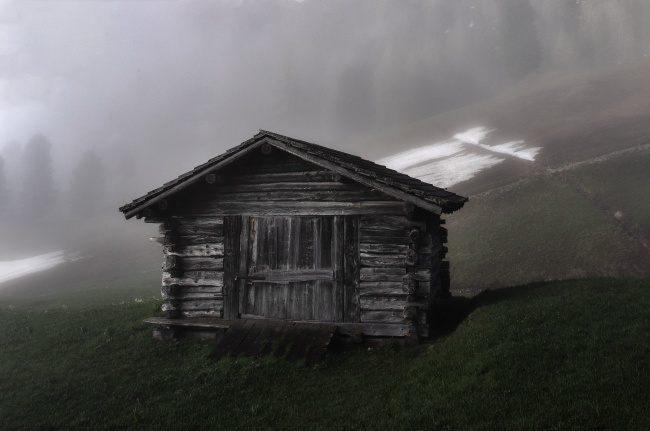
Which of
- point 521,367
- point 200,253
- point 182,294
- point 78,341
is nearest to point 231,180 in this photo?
point 200,253

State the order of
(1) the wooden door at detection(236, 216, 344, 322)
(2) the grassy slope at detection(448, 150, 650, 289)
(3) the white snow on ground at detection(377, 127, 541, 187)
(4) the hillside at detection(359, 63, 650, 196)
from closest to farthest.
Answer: (1) the wooden door at detection(236, 216, 344, 322) → (2) the grassy slope at detection(448, 150, 650, 289) → (4) the hillside at detection(359, 63, 650, 196) → (3) the white snow on ground at detection(377, 127, 541, 187)

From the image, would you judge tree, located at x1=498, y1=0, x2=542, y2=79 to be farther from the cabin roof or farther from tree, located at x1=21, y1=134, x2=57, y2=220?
tree, located at x1=21, y1=134, x2=57, y2=220

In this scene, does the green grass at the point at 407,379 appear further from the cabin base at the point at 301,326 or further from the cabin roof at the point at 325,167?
the cabin roof at the point at 325,167

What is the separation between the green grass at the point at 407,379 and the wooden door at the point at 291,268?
1645 mm

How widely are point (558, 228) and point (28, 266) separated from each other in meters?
69.8

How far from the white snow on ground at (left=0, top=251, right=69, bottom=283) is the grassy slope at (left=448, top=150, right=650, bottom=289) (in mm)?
55608

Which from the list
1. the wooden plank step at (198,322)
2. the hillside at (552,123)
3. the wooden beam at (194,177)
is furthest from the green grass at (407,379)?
the hillside at (552,123)

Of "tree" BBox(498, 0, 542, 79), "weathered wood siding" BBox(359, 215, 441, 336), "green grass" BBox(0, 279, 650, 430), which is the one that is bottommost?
"green grass" BBox(0, 279, 650, 430)

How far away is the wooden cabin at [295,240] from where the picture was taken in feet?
38.3

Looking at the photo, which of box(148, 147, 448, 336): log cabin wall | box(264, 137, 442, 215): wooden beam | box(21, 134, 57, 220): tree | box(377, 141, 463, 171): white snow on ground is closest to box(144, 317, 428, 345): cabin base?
box(148, 147, 448, 336): log cabin wall

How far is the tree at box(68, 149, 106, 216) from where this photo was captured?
484ft

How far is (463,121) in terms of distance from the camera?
9388 cm

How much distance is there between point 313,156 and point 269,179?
1930 mm

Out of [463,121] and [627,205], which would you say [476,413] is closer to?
[627,205]
